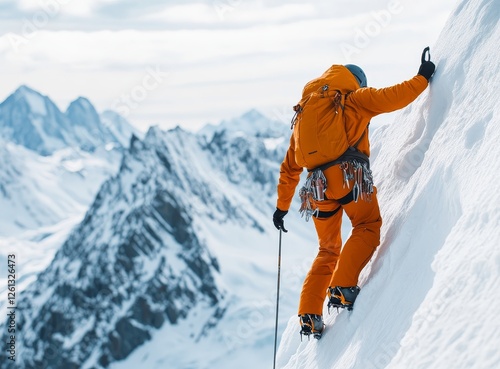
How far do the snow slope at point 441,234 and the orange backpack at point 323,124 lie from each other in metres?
1.03

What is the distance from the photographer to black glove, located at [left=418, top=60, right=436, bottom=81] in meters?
7.73

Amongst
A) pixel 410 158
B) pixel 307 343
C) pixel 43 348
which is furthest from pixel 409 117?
pixel 43 348

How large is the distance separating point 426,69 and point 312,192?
197cm

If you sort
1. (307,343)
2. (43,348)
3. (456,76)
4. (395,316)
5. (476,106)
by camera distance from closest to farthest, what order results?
(395,316)
(476,106)
(456,76)
(307,343)
(43,348)

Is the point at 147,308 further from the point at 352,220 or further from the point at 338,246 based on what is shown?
the point at 352,220

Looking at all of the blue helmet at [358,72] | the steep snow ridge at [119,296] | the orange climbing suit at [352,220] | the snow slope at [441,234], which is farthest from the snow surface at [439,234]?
the steep snow ridge at [119,296]

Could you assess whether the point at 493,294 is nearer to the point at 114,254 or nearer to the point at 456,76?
the point at 456,76

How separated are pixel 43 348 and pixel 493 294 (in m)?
180

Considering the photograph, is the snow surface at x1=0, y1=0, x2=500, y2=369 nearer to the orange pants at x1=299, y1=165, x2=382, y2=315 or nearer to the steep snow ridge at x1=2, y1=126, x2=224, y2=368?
the orange pants at x1=299, y1=165, x2=382, y2=315

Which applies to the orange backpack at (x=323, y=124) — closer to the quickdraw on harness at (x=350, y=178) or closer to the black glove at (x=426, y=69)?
the quickdraw on harness at (x=350, y=178)

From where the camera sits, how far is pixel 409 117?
896 cm

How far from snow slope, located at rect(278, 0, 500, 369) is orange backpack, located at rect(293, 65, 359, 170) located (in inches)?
40.6

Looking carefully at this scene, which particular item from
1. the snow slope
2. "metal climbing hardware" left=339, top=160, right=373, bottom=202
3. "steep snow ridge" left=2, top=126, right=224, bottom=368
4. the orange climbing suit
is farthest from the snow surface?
"steep snow ridge" left=2, top=126, right=224, bottom=368

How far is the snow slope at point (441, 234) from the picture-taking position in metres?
4.98
